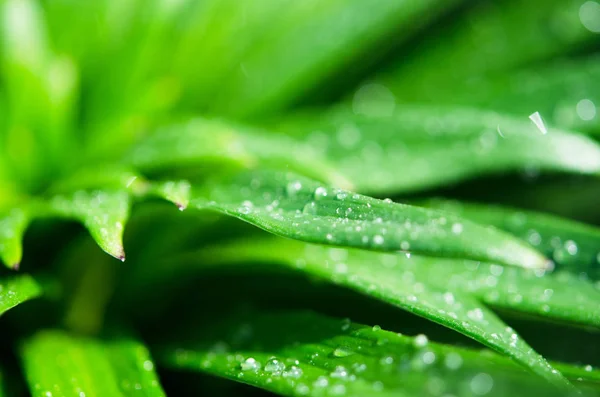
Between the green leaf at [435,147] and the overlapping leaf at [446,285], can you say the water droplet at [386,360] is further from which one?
the green leaf at [435,147]

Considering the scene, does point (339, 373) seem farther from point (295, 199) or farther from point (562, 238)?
point (562, 238)

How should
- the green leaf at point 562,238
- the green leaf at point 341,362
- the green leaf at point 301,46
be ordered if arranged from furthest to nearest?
the green leaf at point 301,46 → the green leaf at point 562,238 → the green leaf at point 341,362

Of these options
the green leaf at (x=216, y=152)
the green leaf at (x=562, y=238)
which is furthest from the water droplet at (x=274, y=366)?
the green leaf at (x=562, y=238)

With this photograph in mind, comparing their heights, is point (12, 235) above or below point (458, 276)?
below

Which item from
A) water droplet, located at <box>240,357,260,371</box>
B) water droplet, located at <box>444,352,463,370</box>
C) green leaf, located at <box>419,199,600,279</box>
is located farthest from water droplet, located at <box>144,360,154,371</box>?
green leaf, located at <box>419,199,600,279</box>

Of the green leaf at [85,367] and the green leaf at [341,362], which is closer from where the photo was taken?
the green leaf at [341,362]

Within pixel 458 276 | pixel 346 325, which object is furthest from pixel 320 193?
pixel 458 276

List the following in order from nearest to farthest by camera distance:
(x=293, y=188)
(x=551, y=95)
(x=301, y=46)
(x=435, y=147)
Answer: (x=293, y=188)
(x=435, y=147)
(x=551, y=95)
(x=301, y=46)

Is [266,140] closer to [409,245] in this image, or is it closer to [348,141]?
[348,141]
